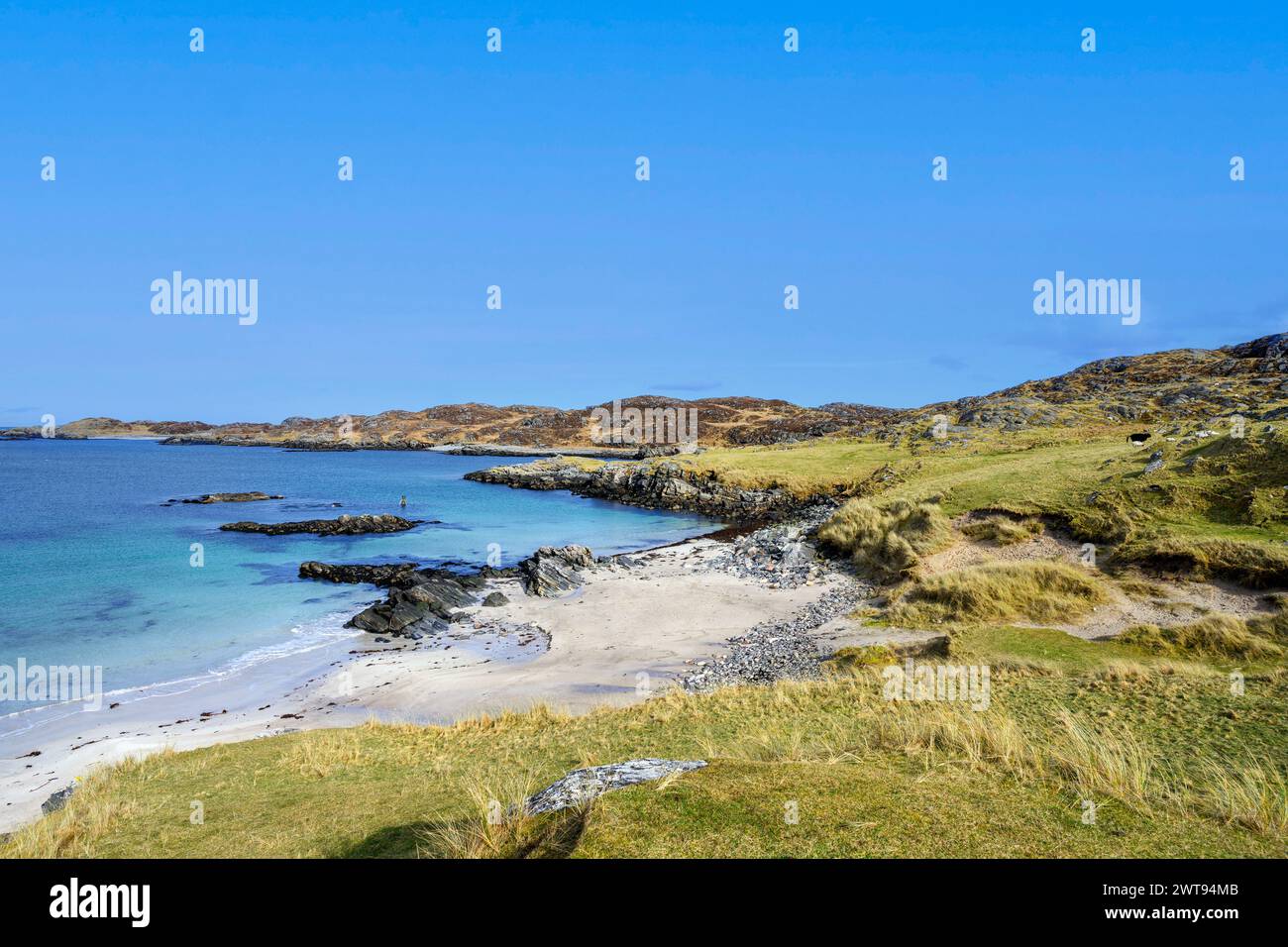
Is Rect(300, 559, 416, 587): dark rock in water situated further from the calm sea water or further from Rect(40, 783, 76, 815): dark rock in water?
Rect(40, 783, 76, 815): dark rock in water

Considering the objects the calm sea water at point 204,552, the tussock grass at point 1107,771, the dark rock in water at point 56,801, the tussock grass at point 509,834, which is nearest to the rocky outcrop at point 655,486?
the calm sea water at point 204,552

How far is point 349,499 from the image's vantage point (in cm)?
8444

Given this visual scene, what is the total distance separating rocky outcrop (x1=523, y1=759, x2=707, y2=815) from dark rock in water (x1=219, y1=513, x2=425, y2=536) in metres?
56.7

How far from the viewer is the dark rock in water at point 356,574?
4125 cm

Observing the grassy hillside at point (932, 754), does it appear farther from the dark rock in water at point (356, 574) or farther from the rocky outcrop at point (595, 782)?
the dark rock in water at point (356, 574)

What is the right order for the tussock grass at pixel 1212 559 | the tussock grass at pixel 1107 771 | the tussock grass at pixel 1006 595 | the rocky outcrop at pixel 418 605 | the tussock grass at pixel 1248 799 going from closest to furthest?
the tussock grass at pixel 1248 799
the tussock grass at pixel 1107 771
the tussock grass at pixel 1212 559
the tussock grass at pixel 1006 595
the rocky outcrop at pixel 418 605

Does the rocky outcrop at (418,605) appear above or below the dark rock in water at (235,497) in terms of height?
below

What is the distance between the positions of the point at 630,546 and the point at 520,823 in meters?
46.1

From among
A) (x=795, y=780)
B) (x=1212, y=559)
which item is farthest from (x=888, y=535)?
(x=795, y=780)

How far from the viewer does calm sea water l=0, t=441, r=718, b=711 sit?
28234 mm

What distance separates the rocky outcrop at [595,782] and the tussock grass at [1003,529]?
27714 millimetres

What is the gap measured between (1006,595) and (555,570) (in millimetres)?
24560
